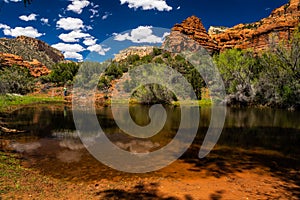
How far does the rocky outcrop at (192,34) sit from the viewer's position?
126938mm

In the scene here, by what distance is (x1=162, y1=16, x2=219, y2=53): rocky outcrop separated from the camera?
127 metres

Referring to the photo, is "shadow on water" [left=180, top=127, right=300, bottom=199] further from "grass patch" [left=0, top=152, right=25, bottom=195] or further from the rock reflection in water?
"grass patch" [left=0, top=152, right=25, bottom=195]

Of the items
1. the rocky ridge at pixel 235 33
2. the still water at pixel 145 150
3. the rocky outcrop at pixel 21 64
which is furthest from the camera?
the rocky ridge at pixel 235 33

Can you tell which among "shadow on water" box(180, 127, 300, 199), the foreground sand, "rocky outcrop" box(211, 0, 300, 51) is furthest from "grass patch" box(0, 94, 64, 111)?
"rocky outcrop" box(211, 0, 300, 51)

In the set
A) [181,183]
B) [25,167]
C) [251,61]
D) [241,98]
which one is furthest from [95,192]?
[251,61]

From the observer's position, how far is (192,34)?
131 m

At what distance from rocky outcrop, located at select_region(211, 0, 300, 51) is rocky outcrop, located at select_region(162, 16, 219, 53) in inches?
276

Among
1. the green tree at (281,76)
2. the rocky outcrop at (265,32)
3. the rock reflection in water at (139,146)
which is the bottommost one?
the rock reflection in water at (139,146)

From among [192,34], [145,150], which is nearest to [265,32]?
[192,34]

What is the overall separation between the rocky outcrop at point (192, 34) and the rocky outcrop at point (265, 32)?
7.00 meters

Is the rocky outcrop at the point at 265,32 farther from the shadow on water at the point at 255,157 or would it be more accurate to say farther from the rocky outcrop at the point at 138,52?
the shadow on water at the point at 255,157

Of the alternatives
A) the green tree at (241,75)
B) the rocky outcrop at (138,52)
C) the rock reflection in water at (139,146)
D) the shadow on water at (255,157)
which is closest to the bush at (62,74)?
the green tree at (241,75)

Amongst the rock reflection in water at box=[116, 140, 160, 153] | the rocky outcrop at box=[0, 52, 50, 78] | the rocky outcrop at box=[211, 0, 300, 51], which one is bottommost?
the rock reflection in water at box=[116, 140, 160, 153]

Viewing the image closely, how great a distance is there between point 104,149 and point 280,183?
7.93 metres
